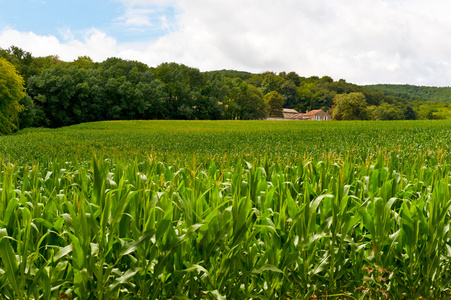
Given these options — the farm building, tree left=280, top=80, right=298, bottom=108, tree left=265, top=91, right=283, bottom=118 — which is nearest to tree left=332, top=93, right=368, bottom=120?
tree left=265, top=91, right=283, bottom=118

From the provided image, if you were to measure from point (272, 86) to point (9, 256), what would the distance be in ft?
625

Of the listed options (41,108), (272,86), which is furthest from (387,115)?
(41,108)

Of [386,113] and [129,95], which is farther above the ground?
[129,95]

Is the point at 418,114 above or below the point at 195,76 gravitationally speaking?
below

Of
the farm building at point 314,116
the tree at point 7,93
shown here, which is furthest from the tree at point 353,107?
the tree at point 7,93

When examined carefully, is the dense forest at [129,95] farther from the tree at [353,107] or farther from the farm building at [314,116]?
the farm building at [314,116]

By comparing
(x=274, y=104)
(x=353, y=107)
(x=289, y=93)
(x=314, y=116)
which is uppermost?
(x=289, y=93)

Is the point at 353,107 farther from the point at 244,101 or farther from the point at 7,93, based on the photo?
the point at 7,93

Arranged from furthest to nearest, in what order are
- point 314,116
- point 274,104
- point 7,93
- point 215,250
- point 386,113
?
1. point 314,116
2. point 274,104
3. point 386,113
4. point 7,93
5. point 215,250

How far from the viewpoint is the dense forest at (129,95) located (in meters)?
78.2

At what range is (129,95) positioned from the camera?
8625 cm

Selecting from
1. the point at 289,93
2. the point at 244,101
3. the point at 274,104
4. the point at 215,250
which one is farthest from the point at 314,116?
the point at 215,250

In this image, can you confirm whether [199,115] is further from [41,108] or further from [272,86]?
[272,86]

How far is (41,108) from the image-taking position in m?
76.6
